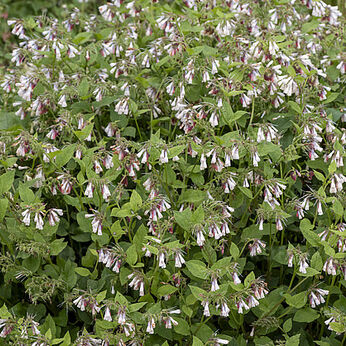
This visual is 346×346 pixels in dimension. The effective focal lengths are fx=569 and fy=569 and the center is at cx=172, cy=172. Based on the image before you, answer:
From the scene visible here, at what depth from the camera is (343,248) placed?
312 centimetres

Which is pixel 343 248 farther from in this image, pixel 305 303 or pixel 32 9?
pixel 32 9

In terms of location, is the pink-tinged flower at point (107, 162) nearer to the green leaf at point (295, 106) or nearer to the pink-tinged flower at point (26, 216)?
the pink-tinged flower at point (26, 216)

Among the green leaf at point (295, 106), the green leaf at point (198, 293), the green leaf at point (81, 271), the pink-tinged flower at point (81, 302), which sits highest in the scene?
the green leaf at point (295, 106)

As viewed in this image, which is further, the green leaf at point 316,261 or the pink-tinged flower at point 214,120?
the pink-tinged flower at point 214,120

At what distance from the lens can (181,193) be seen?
340 centimetres

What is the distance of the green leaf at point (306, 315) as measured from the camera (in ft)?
10.6

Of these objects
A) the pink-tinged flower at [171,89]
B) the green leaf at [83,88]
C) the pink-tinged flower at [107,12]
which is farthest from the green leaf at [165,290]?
the pink-tinged flower at [107,12]

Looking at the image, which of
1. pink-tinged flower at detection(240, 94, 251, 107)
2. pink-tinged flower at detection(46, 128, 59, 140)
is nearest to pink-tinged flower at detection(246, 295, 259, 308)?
pink-tinged flower at detection(240, 94, 251, 107)

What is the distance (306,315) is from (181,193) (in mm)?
1007

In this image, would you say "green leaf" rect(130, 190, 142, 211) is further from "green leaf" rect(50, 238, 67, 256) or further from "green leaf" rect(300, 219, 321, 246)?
"green leaf" rect(300, 219, 321, 246)

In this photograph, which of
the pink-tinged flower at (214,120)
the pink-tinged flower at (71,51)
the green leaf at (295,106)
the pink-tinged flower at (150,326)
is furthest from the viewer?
the pink-tinged flower at (71,51)

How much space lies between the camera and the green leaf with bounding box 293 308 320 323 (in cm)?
324

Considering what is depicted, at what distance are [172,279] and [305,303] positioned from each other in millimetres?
773

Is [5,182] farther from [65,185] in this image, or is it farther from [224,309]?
[224,309]
